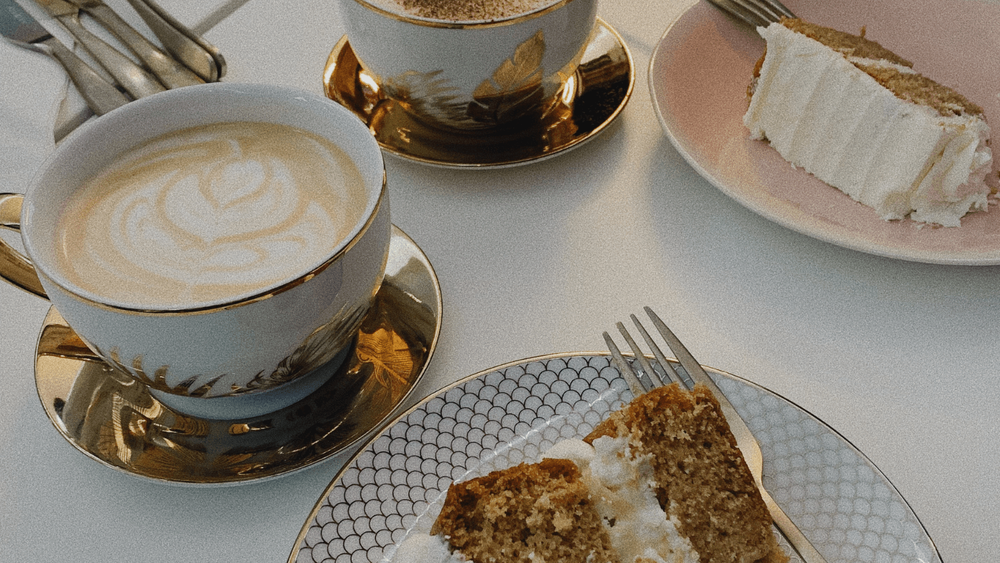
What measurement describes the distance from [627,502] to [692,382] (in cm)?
15

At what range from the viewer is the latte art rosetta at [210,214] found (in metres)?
0.70

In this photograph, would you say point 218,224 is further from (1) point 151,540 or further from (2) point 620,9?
(2) point 620,9

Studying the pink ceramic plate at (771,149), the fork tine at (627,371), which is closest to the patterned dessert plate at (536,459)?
the fork tine at (627,371)

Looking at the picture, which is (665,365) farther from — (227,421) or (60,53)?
(60,53)

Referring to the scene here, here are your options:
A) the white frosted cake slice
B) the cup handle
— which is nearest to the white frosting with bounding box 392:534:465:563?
the cup handle

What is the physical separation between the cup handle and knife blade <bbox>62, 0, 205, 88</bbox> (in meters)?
0.45

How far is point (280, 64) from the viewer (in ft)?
3.96

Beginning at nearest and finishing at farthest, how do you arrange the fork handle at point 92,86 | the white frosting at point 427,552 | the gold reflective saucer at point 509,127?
the white frosting at point 427,552
the gold reflective saucer at point 509,127
the fork handle at point 92,86

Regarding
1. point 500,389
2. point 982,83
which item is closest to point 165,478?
point 500,389

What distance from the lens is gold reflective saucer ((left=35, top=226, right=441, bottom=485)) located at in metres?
0.71

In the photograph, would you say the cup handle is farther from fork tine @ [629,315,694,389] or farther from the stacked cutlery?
fork tine @ [629,315,694,389]

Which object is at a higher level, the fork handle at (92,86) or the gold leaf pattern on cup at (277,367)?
the gold leaf pattern on cup at (277,367)

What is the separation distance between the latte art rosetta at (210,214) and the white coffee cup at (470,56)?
167 millimetres

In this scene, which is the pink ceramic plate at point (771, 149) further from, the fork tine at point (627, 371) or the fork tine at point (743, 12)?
the fork tine at point (627, 371)
